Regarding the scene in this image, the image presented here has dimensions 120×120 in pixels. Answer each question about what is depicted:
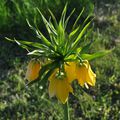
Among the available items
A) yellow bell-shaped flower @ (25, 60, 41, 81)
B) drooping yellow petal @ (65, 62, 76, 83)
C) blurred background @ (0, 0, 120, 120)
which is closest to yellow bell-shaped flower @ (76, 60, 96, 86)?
drooping yellow petal @ (65, 62, 76, 83)

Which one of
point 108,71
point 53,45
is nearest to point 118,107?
point 108,71

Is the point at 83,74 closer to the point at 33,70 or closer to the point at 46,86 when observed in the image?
the point at 33,70

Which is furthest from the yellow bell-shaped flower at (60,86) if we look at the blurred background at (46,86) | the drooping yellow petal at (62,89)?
the blurred background at (46,86)

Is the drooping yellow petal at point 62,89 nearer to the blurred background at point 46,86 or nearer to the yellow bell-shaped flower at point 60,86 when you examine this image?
the yellow bell-shaped flower at point 60,86

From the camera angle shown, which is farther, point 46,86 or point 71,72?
point 46,86

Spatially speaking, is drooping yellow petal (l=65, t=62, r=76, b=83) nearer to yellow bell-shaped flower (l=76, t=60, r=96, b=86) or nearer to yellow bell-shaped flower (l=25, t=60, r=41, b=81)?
yellow bell-shaped flower (l=76, t=60, r=96, b=86)

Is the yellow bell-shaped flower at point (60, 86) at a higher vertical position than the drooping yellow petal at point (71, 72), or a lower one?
lower

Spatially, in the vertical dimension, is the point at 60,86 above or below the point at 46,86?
above

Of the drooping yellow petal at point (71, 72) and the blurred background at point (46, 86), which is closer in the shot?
the drooping yellow petal at point (71, 72)

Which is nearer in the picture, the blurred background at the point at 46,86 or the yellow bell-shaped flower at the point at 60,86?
the yellow bell-shaped flower at the point at 60,86

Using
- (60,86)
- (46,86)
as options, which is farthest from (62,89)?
(46,86)

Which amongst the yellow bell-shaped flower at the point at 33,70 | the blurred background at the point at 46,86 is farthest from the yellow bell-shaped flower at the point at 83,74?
the blurred background at the point at 46,86
